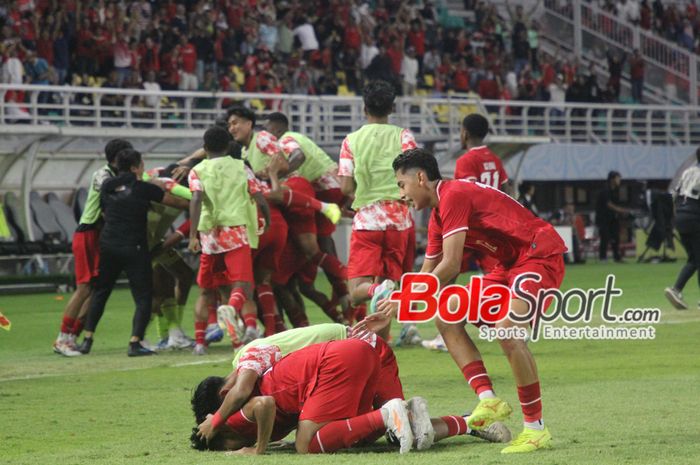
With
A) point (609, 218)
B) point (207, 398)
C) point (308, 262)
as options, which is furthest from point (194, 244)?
point (609, 218)

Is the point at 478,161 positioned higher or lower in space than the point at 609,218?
higher

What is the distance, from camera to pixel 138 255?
578 inches

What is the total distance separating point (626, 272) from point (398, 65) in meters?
10.9

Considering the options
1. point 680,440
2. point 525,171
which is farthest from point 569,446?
point 525,171

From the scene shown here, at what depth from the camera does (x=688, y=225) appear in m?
18.3

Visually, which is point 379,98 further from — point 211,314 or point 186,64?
point 186,64

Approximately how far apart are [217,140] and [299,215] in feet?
5.60

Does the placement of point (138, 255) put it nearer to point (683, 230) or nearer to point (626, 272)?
point (683, 230)

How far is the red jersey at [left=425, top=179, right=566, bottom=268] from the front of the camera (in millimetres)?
8352

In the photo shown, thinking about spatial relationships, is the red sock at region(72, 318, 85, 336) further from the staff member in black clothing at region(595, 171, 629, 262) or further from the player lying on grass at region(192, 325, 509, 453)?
the staff member in black clothing at region(595, 171, 629, 262)

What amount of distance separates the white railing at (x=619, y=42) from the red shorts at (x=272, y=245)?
31191 millimetres

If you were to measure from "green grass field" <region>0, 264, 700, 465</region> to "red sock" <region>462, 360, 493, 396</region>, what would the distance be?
1.13 ft

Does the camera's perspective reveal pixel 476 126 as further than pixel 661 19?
No

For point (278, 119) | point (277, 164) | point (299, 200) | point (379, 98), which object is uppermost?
point (379, 98)
